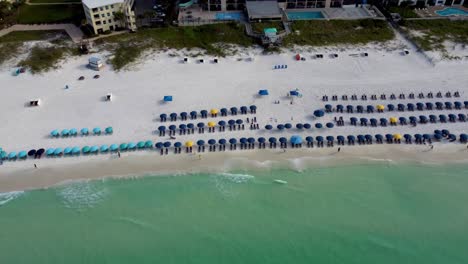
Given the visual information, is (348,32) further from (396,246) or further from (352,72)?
(396,246)

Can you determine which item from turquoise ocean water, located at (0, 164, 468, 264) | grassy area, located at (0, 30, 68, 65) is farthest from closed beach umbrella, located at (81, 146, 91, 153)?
grassy area, located at (0, 30, 68, 65)

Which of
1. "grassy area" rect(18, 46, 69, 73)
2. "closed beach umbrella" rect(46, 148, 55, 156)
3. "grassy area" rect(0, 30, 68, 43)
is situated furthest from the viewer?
"grassy area" rect(0, 30, 68, 43)

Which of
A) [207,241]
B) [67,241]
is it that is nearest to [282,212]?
[207,241]

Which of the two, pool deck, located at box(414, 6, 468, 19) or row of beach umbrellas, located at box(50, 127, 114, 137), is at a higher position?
pool deck, located at box(414, 6, 468, 19)

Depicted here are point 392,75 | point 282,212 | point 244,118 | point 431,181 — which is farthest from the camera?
point 392,75

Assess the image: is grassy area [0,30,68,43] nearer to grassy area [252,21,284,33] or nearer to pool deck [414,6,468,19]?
grassy area [252,21,284,33]

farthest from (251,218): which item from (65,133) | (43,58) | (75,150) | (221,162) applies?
(43,58)

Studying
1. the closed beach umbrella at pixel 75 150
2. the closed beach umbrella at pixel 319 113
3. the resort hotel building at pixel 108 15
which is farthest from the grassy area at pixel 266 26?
the closed beach umbrella at pixel 75 150

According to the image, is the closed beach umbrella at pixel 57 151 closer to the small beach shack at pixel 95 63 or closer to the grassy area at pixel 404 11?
the small beach shack at pixel 95 63
